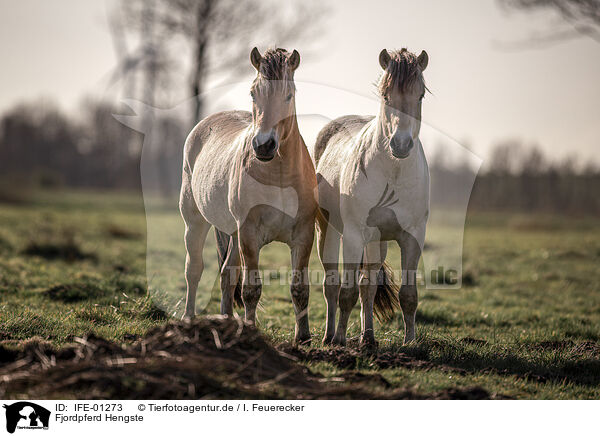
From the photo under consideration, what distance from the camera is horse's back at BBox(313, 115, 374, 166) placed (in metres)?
5.66

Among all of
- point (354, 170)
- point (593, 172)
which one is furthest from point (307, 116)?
point (593, 172)

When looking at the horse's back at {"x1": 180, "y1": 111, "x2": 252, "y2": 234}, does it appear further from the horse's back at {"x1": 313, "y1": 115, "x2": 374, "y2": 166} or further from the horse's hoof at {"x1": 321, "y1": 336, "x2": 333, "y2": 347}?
the horse's hoof at {"x1": 321, "y1": 336, "x2": 333, "y2": 347}

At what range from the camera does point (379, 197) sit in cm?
466

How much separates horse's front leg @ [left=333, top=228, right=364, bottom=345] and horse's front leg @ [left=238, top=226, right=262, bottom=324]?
0.79 metres

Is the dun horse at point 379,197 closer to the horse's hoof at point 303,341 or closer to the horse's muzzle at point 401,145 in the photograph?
the horse's muzzle at point 401,145

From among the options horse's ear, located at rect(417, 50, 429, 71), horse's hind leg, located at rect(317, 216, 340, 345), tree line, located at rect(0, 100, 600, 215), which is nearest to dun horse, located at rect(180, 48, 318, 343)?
horse's hind leg, located at rect(317, 216, 340, 345)

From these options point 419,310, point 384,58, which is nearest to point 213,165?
point 384,58

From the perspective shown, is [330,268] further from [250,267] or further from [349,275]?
[250,267]

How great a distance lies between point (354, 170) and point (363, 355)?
1638mm

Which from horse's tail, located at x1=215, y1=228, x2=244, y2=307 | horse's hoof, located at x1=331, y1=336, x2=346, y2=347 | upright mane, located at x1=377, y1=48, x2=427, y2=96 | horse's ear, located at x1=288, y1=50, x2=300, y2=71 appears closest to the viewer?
upright mane, located at x1=377, y1=48, x2=427, y2=96

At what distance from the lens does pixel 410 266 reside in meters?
4.86

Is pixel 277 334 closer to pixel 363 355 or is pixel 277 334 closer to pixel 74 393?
pixel 363 355

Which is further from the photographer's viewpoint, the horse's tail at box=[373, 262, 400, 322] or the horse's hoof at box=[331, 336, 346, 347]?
the horse's tail at box=[373, 262, 400, 322]
